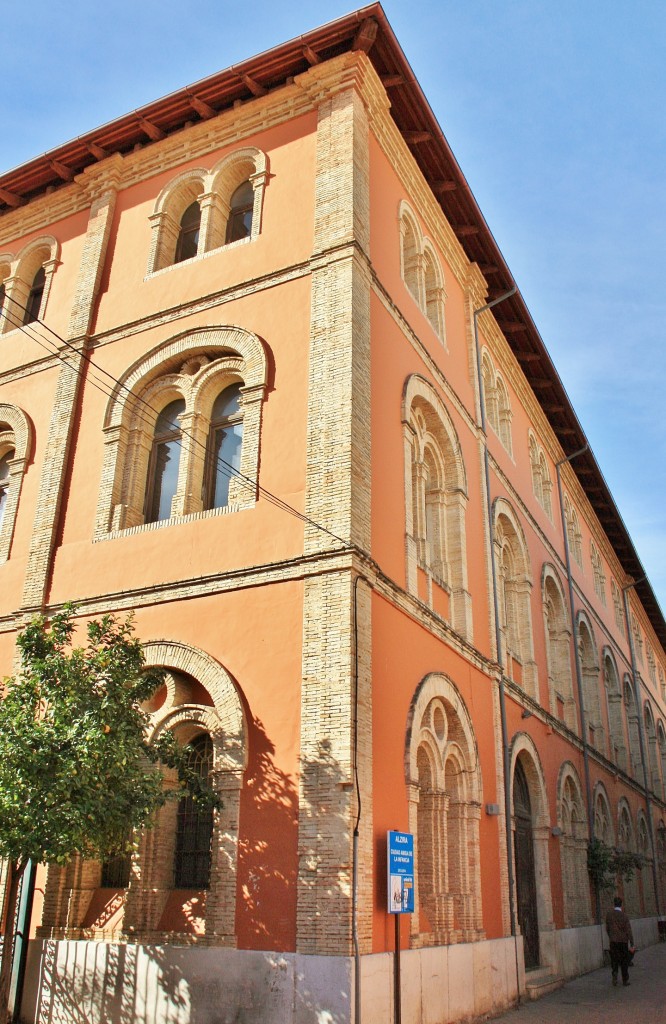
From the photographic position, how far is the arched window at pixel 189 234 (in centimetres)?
1492

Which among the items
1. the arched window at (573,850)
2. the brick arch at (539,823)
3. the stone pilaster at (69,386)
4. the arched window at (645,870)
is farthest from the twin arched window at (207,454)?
the arched window at (645,870)

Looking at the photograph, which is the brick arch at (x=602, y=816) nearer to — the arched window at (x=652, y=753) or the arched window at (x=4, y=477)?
the arched window at (x=652, y=753)

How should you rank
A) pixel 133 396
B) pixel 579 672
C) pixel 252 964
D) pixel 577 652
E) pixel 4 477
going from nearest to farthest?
pixel 252 964
pixel 133 396
pixel 4 477
pixel 579 672
pixel 577 652

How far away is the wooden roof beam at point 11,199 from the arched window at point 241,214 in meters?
4.85

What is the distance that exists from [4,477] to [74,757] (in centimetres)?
749

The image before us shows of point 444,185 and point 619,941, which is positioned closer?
Result: point 619,941

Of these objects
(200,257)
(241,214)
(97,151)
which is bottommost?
(200,257)

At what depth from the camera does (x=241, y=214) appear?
48.0ft

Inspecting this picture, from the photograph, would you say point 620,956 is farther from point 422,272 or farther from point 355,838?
point 422,272

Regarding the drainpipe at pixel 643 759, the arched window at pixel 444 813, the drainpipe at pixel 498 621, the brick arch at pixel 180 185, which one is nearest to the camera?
the arched window at pixel 444 813

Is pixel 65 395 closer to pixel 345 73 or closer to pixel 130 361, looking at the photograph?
pixel 130 361

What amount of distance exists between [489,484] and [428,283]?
3.82 metres

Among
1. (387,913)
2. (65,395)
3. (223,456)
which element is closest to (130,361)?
(65,395)

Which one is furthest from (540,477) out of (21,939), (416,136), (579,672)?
(21,939)
